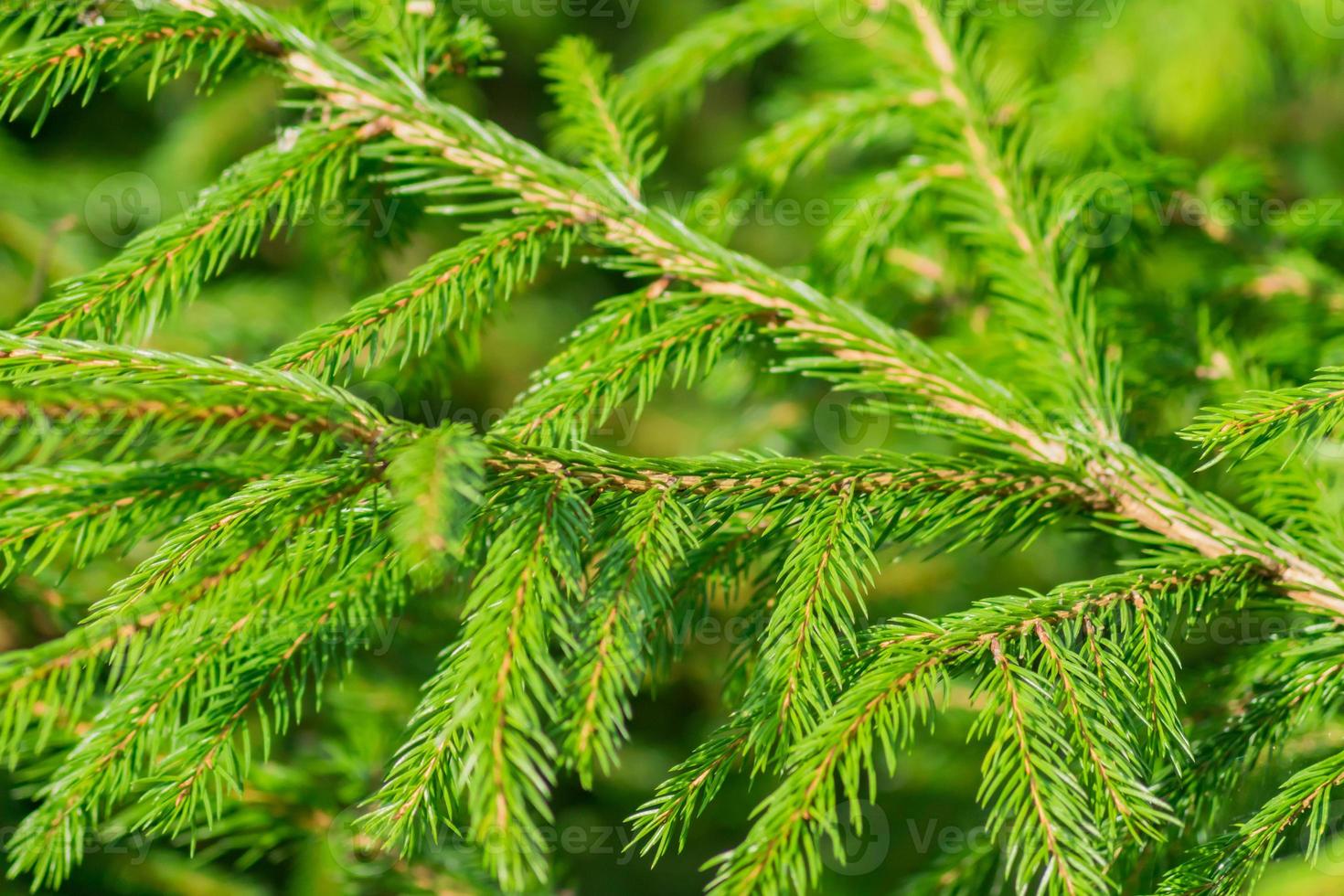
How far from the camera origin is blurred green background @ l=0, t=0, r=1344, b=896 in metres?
1.23

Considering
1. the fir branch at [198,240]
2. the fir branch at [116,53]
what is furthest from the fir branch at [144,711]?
the fir branch at [116,53]

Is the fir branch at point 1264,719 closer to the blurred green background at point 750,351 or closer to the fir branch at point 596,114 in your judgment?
the blurred green background at point 750,351

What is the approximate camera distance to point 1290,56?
7.72 feet

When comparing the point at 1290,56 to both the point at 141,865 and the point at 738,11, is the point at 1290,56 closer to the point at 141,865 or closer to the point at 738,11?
the point at 738,11

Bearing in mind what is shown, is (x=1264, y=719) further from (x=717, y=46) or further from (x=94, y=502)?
(x=717, y=46)

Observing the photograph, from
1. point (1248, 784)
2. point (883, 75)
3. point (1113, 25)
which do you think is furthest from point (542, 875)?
point (1113, 25)

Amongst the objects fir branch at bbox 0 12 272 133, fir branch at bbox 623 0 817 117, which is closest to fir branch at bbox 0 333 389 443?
fir branch at bbox 0 12 272 133

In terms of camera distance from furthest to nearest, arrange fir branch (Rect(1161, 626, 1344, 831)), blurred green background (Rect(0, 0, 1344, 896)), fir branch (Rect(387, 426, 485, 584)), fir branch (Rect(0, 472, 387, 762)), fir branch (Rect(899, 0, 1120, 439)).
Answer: blurred green background (Rect(0, 0, 1344, 896)), fir branch (Rect(899, 0, 1120, 439)), fir branch (Rect(1161, 626, 1344, 831)), fir branch (Rect(0, 472, 387, 762)), fir branch (Rect(387, 426, 485, 584))

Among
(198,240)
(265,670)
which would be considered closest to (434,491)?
(265,670)

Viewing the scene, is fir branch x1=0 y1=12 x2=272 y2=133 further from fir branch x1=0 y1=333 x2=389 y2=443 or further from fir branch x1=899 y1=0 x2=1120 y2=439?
fir branch x1=899 y1=0 x2=1120 y2=439

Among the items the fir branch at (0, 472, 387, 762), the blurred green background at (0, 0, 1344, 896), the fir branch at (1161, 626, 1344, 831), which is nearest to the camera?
the fir branch at (0, 472, 387, 762)

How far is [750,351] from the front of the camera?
1133 millimetres

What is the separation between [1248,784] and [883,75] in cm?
103

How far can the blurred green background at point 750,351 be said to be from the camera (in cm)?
123
